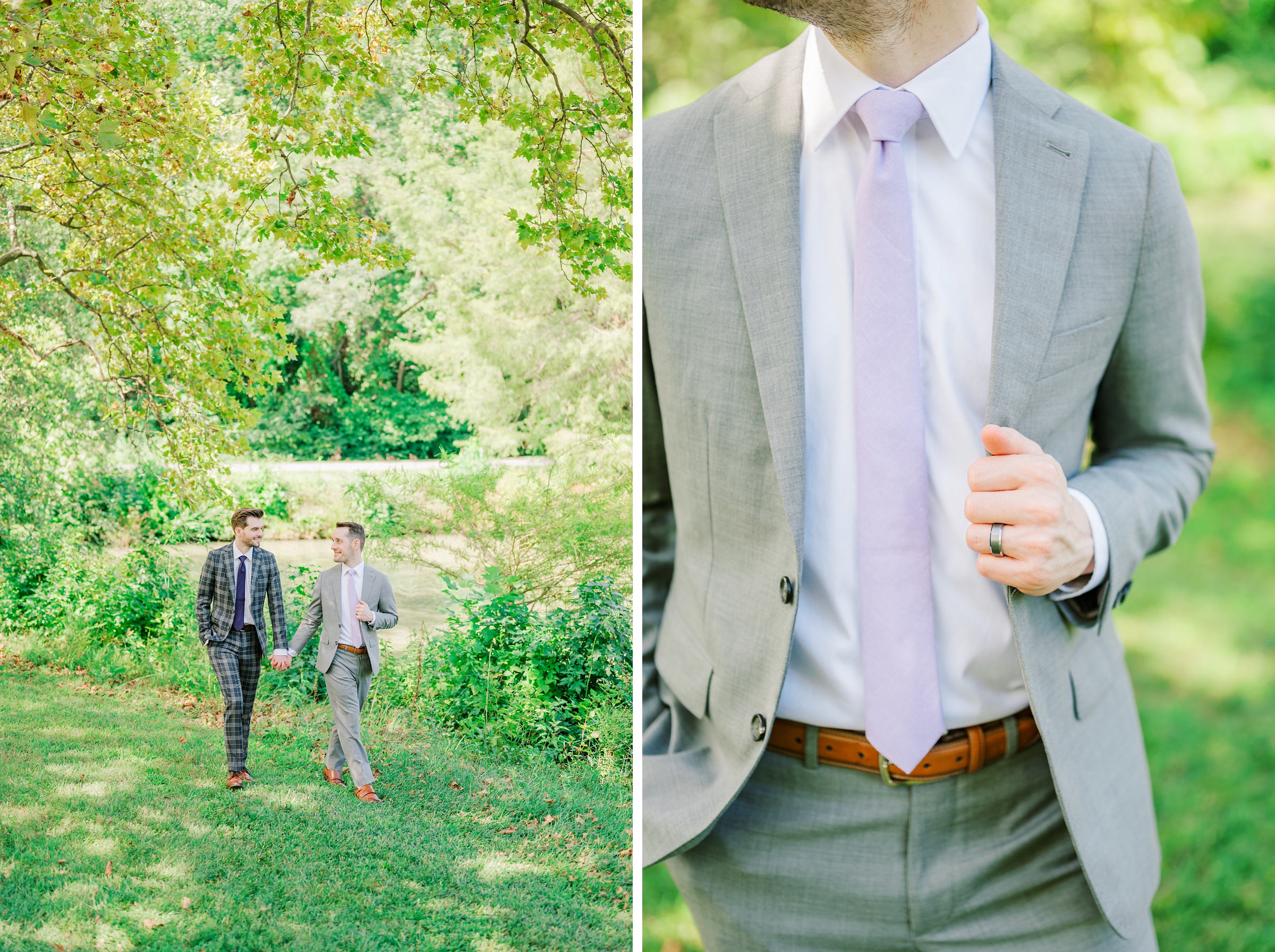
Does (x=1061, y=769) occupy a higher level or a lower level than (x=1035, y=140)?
lower

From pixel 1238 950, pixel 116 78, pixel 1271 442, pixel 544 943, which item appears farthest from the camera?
pixel 1271 442

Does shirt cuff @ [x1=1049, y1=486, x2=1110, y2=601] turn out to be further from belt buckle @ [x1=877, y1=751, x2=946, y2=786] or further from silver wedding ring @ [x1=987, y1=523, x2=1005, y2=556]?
belt buckle @ [x1=877, y1=751, x2=946, y2=786]

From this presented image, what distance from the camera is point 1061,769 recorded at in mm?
1456

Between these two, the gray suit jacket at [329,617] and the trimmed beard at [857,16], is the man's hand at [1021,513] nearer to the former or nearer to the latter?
the trimmed beard at [857,16]

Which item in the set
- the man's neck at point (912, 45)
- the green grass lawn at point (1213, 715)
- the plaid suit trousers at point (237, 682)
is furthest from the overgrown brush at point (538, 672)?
the green grass lawn at point (1213, 715)

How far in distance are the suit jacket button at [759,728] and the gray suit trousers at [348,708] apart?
3.15 ft

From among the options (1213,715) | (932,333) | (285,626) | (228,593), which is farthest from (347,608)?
(1213,715)

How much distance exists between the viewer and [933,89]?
4.58 ft

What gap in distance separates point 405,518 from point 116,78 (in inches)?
43.1

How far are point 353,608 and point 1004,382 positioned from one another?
141 cm

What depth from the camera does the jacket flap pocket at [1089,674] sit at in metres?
1.52

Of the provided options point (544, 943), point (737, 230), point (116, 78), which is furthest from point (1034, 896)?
point (116, 78)

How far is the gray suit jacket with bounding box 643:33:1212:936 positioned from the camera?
1.38m

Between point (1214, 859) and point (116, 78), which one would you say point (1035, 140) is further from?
point (1214, 859)
